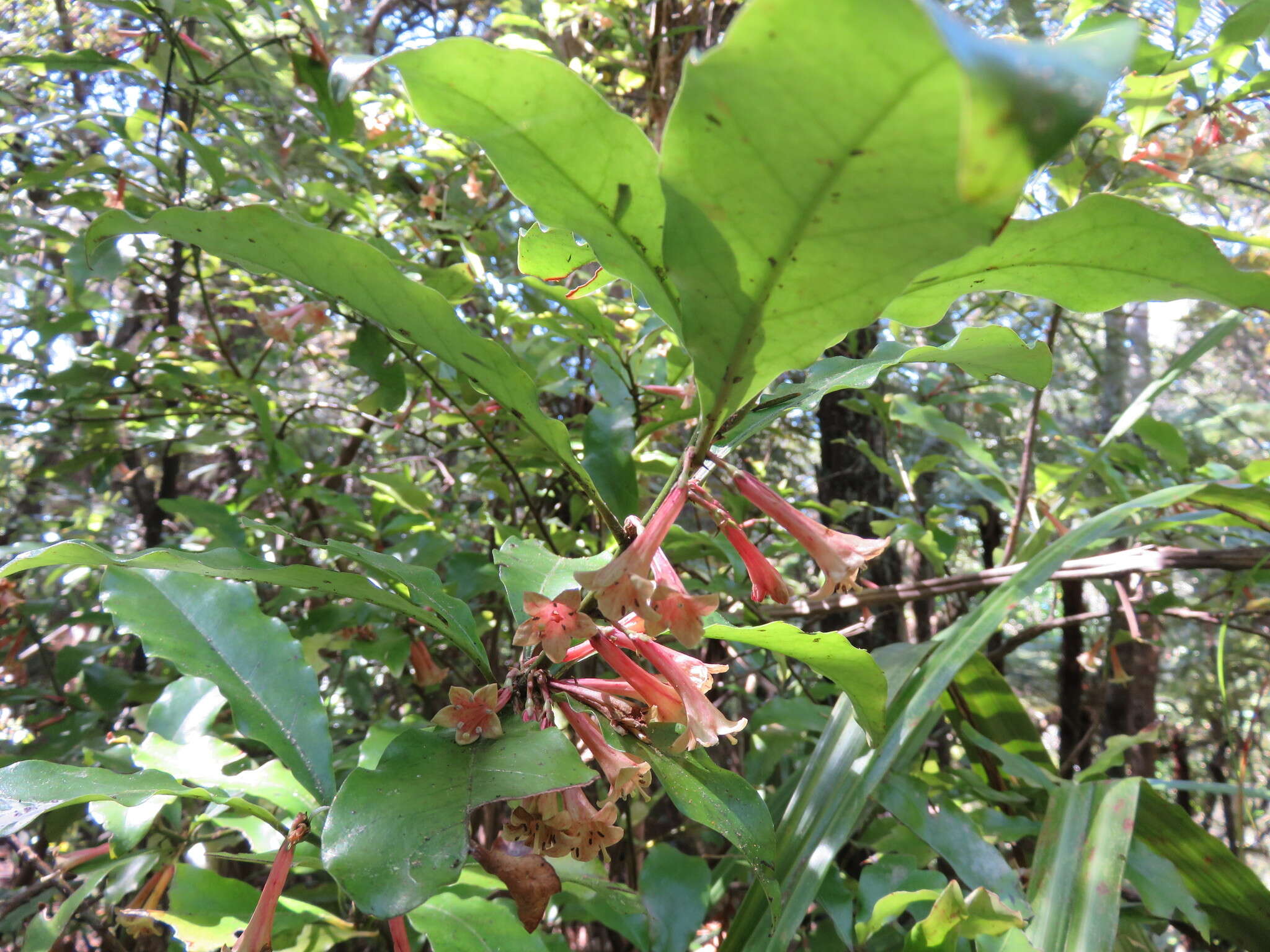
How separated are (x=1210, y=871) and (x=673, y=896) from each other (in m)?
0.71

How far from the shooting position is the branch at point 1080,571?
40.0 inches

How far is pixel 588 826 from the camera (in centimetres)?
64

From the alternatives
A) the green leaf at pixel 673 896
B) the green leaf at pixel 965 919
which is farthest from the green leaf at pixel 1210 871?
the green leaf at pixel 673 896

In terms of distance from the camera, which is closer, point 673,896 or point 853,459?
point 673,896

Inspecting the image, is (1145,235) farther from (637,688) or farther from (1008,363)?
(637,688)

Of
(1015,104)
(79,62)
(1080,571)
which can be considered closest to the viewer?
(1015,104)

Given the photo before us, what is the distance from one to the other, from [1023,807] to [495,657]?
99 centimetres

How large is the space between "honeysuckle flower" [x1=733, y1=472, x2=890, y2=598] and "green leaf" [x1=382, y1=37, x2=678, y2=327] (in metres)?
0.19

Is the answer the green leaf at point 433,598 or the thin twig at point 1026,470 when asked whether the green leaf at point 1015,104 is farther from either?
the thin twig at point 1026,470

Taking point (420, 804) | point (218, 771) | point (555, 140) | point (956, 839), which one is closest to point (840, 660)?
point (420, 804)

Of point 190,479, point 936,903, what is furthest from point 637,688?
point 190,479

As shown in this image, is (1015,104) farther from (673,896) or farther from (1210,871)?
(1210,871)

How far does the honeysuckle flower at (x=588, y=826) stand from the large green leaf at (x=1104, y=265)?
509 millimetres

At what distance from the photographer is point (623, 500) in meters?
0.88
